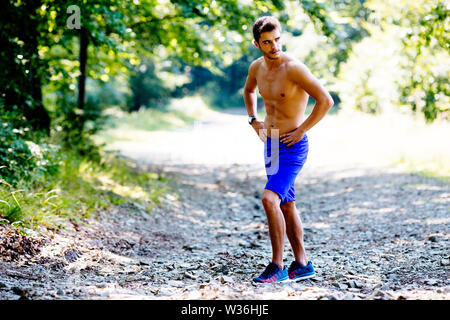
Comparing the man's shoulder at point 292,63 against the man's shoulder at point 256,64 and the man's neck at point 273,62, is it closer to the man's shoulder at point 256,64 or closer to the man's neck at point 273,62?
the man's neck at point 273,62

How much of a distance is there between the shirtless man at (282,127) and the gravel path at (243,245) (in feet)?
1.07

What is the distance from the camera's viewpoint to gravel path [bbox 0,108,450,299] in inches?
137

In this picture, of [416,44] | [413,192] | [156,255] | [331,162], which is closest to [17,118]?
[156,255]

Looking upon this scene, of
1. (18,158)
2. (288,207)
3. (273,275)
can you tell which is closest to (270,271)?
(273,275)

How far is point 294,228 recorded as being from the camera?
4016mm

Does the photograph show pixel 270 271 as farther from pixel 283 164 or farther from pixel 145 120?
pixel 145 120

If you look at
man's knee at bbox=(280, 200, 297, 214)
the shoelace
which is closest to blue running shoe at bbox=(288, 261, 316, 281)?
the shoelace

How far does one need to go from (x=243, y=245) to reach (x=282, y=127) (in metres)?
2.21

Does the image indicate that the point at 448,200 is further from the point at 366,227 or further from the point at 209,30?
the point at 209,30

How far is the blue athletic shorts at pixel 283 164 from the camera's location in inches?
150

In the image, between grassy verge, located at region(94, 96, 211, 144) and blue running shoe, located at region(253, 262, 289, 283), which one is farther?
grassy verge, located at region(94, 96, 211, 144)

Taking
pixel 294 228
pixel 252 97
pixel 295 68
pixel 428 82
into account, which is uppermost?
pixel 428 82

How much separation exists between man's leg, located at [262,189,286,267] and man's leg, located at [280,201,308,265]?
0.59 feet

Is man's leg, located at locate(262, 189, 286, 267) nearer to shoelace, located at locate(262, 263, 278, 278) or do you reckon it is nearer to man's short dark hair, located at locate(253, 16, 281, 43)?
shoelace, located at locate(262, 263, 278, 278)
